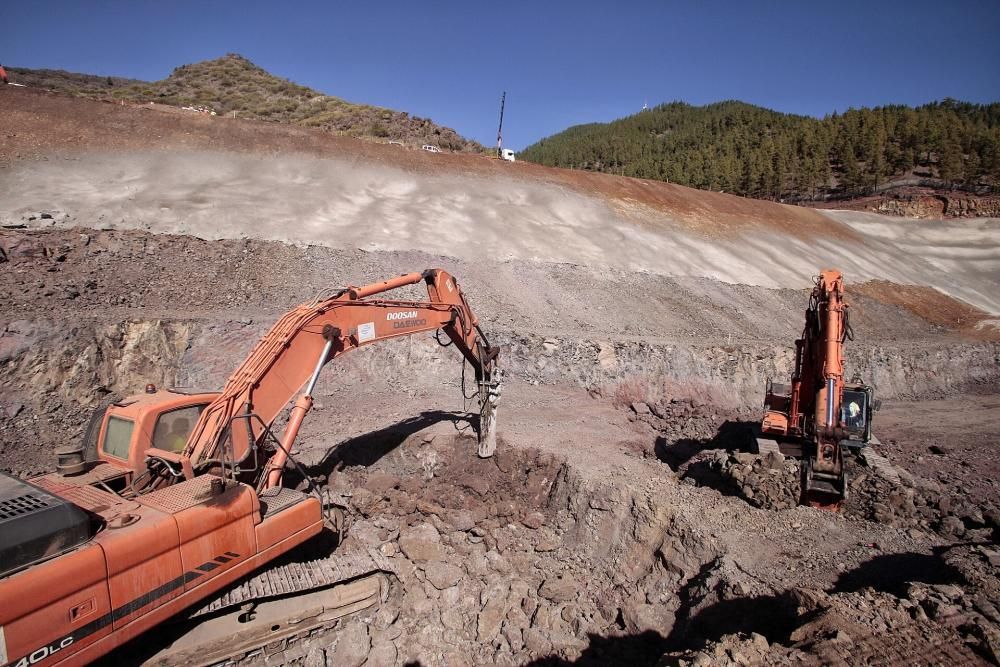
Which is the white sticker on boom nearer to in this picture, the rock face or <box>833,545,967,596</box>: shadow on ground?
<box>833,545,967,596</box>: shadow on ground

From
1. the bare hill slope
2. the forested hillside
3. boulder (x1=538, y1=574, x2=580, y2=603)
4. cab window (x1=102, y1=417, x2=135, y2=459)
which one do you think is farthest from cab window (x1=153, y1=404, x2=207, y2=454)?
the forested hillside

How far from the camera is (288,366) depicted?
6750 millimetres

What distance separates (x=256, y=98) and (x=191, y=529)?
56087 mm

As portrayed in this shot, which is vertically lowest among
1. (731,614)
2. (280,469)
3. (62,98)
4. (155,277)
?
(731,614)

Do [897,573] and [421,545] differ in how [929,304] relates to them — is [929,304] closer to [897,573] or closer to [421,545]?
[897,573]

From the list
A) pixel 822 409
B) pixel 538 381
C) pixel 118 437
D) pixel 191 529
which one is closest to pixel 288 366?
pixel 118 437

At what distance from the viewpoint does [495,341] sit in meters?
15.5

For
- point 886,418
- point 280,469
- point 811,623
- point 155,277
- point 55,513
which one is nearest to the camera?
point 55,513

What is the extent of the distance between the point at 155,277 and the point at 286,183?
883cm

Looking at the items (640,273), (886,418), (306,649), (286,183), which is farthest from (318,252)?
(886,418)

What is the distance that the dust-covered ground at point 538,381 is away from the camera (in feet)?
21.6

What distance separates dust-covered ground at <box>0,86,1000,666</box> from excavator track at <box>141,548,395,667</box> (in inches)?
6.7

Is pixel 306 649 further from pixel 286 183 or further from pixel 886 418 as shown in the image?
pixel 286 183

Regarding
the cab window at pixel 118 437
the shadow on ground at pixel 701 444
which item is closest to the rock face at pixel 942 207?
the shadow on ground at pixel 701 444
